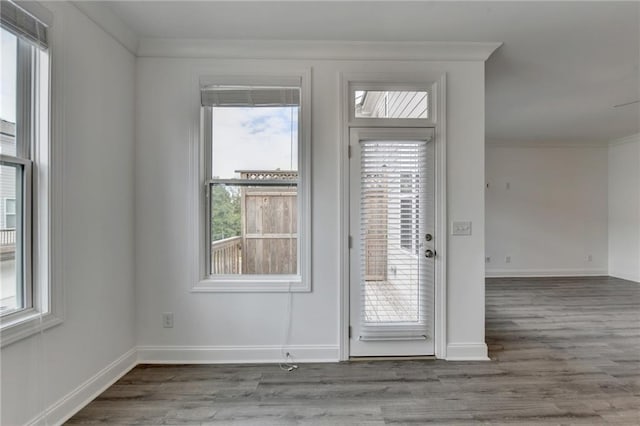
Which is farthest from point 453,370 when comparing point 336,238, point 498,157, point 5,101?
point 498,157

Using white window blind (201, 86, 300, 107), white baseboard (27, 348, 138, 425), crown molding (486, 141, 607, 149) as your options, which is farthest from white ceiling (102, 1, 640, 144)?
white baseboard (27, 348, 138, 425)

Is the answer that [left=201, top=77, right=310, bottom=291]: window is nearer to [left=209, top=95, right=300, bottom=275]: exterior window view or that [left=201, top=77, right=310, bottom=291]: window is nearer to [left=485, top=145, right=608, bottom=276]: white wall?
[left=209, top=95, right=300, bottom=275]: exterior window view

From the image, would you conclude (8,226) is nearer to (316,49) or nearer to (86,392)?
(86,392)

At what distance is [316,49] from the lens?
232 cm

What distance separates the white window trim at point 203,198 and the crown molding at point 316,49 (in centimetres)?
14

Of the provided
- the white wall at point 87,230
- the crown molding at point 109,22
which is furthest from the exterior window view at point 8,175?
the crown molding at point 109,22

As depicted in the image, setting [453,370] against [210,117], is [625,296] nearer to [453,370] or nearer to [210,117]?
[453,370]

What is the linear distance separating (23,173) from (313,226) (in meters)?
1.82

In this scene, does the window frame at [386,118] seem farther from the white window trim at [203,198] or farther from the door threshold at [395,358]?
the door threshold at [395,358]

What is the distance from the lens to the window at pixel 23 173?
1479 mm

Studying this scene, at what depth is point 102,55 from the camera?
200cm

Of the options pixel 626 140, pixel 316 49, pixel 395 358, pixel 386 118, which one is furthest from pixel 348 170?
pixel 626 140

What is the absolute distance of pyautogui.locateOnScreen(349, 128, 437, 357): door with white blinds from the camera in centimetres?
239

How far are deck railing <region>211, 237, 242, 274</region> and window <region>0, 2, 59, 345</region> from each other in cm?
108
